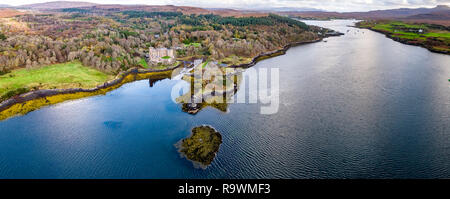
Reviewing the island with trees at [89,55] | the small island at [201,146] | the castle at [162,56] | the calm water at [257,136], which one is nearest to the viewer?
the calm water at [257,136]

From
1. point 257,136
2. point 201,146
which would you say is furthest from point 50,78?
point 257,136

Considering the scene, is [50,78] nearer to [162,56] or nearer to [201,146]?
[162,56]

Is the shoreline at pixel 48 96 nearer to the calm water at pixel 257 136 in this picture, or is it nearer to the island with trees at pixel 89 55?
the island with trees at pixel 89 55

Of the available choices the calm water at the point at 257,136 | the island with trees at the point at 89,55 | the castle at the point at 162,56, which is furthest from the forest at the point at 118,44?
the calm water at the point at 257,136

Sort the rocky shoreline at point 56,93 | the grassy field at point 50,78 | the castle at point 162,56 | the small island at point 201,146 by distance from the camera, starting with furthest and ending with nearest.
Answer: the castle at point 162,56 < the grassy field at point 50,78 < the rocky shoreline at point 56,93 < the small island at point 201,146

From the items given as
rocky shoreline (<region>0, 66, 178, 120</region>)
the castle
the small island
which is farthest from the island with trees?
the small island

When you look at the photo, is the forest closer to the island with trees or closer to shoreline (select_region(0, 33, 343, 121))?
the island with trees
